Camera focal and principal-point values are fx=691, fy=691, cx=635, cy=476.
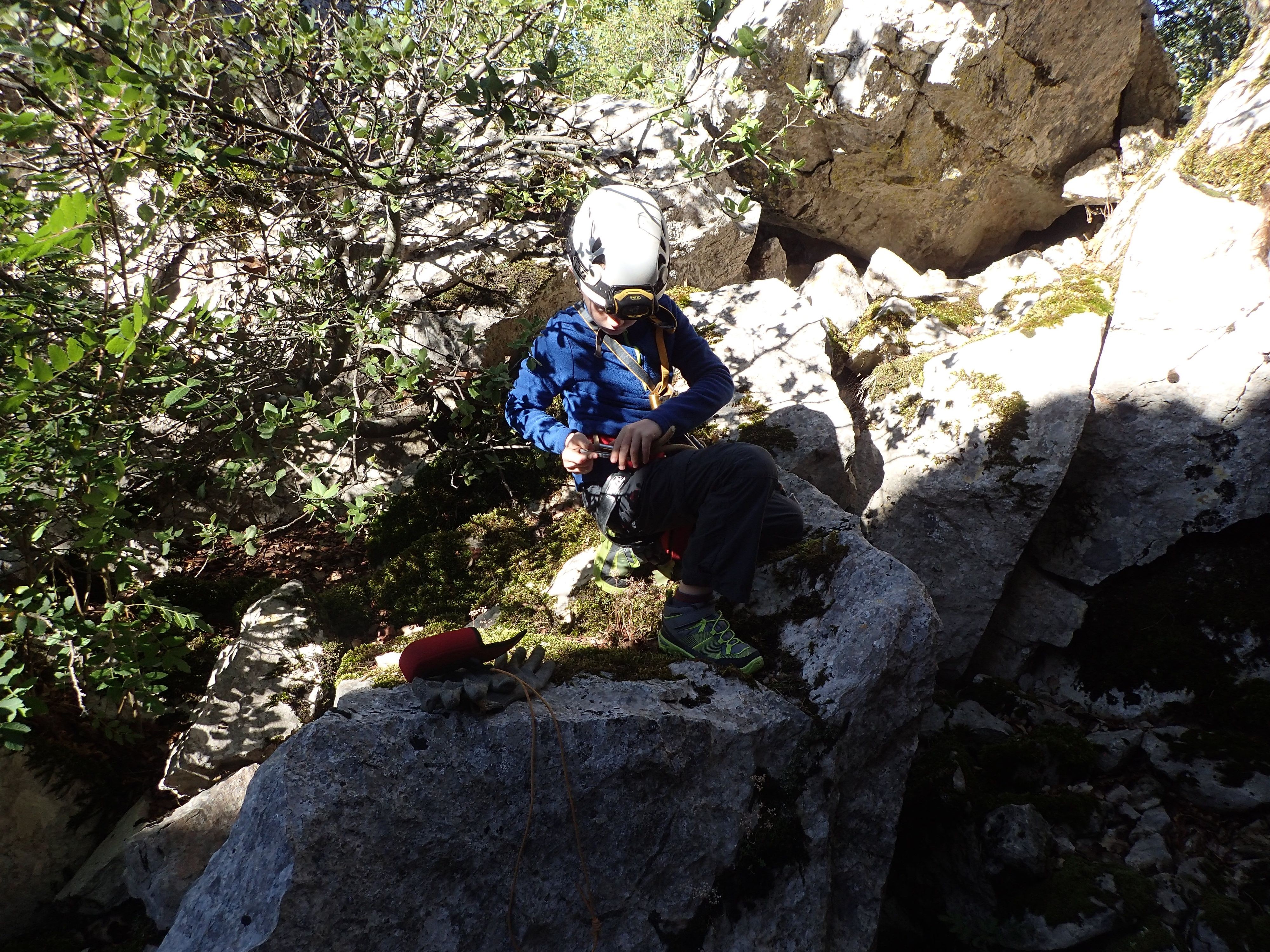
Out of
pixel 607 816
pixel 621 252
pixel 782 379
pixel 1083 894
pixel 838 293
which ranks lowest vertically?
pixel 1083 894

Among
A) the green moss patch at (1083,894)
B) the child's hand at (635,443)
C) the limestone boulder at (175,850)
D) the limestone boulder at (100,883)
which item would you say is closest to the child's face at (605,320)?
the child's hand at (635,443)

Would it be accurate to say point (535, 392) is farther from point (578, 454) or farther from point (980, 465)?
point (980, 465)

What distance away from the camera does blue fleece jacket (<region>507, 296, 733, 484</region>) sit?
3957mm

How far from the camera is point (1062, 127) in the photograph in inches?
291

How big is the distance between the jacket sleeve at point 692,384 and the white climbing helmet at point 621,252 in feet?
1.19

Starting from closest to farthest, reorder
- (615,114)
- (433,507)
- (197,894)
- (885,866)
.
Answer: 1. (197,894)
2. (885,866)
3. (433,507)
4. (615,114)

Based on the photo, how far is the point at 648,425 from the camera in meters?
3.60

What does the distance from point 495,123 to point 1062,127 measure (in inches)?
235

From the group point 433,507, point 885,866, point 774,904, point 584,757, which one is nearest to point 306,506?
point 433,507

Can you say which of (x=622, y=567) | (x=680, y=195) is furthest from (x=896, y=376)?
(x=622, y=567)

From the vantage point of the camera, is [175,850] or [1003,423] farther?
[1003,423]

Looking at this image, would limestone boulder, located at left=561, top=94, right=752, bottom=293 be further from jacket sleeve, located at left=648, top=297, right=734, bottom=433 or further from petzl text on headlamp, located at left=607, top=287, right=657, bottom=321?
petzl text on headlamp, located at left=607, top=287, right=657, bottom=321

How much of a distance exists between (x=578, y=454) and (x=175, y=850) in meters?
3.04

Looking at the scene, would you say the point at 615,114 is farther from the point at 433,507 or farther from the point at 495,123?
the point at 433,507
